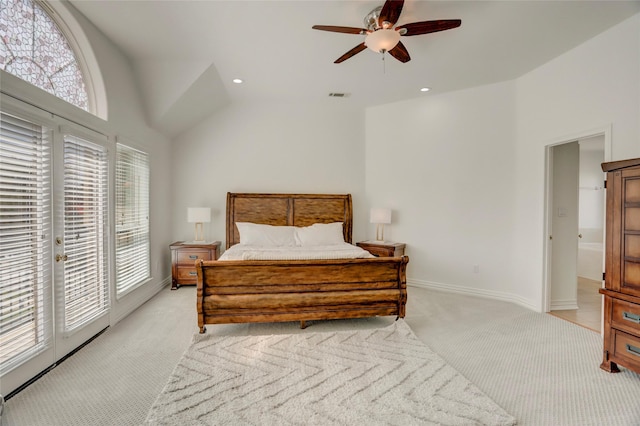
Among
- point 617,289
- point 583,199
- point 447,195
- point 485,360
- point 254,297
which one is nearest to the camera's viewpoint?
point 617,289

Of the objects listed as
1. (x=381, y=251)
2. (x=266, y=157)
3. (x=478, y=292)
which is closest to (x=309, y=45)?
(x=266, y=157)

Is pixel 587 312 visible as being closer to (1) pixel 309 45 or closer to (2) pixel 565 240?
(2) pixel 565 240

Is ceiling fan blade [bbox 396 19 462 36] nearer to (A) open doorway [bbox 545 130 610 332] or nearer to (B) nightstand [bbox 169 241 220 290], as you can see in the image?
(A) open doorway [bbox 545 130 610 332]

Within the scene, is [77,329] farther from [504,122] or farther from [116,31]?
[504,122]

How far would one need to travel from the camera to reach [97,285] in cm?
292

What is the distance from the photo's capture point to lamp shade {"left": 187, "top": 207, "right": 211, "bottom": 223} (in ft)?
14.9

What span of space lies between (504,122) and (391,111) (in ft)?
5.26

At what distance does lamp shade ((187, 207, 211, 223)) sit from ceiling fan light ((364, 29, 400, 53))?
323cm

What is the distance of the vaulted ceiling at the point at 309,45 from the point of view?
2.57m

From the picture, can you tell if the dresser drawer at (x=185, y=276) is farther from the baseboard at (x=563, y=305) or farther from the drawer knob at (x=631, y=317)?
the baseboard at (x=563, y=305)

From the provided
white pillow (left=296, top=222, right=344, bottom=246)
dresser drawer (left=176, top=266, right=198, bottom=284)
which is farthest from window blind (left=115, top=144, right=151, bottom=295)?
white pillow (left=296, top=222, right=344, bottom=246)

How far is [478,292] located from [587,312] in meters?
1.17

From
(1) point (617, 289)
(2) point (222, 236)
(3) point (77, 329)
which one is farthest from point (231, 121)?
(1) point (617, 289)

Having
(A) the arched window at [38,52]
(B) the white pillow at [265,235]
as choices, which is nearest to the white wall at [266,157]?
(B) the white pillow at [265,235]
